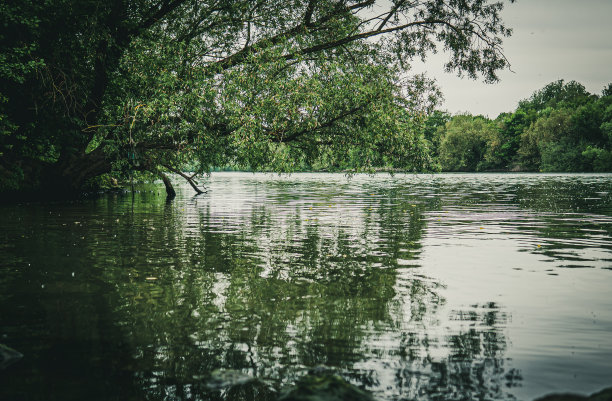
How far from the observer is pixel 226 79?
23.0 meters

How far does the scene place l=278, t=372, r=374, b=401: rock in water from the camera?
4434mm

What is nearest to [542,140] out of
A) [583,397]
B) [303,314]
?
[303,314]

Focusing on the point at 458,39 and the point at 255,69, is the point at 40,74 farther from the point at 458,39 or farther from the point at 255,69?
the point at 458,39

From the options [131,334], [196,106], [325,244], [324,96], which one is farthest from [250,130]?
[131,334]

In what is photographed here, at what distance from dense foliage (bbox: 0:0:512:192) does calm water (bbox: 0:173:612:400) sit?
8393 millimetres

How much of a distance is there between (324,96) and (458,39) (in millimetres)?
7318

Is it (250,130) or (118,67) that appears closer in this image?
(250,130)

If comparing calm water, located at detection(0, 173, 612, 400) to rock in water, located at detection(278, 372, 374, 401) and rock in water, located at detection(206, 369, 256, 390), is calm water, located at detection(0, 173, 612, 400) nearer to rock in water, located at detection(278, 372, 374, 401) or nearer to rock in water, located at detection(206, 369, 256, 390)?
rock in water, located at detection(206, 369, 256, 390)

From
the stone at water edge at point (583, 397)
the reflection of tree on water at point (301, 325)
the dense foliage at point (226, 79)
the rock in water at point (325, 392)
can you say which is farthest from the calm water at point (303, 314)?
the dense foliage at point (226, 79)

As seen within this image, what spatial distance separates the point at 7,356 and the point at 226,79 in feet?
60.9

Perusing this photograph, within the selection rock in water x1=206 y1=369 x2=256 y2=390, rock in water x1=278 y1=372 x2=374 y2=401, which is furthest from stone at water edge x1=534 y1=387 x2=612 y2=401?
rock in water x1=206 y1=369 x2=256 y2=390

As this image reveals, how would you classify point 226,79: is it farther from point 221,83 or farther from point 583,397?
point 583,397

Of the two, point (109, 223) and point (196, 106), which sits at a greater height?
point (196, 106)

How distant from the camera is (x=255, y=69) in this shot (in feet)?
75.0
